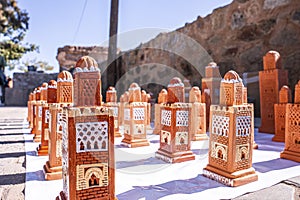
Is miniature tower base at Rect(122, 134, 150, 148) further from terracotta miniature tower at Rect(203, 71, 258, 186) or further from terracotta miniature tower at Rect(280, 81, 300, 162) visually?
terracotta miniature tower at Rect(280, 81, 300, 162)

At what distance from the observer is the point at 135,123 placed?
3.34m

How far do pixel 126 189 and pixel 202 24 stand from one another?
556 cm

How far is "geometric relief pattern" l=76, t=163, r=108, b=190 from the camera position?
1.40 meters

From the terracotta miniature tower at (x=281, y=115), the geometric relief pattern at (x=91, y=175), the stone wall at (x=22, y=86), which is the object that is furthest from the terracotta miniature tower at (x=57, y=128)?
the stone wall at (x=22, y=86)

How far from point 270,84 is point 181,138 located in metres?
2.14

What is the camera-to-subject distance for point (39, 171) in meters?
2.20

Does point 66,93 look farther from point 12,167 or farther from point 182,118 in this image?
point 182,118

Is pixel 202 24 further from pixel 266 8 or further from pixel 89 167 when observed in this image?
pixel 89 167

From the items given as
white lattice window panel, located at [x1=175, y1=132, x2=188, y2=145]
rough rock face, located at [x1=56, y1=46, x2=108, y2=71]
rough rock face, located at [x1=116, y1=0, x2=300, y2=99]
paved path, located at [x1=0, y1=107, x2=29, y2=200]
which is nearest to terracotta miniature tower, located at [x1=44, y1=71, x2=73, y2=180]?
paved path, located at [x1=0, y1=107, x2=29, y2=200]

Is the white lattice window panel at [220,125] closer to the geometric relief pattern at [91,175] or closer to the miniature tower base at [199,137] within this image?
the geometric relief pattern at [91,175]

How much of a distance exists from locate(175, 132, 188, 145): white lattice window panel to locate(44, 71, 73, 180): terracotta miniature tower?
109 cm

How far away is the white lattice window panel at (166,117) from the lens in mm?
2598

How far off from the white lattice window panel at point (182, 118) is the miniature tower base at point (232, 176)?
0.61 metres

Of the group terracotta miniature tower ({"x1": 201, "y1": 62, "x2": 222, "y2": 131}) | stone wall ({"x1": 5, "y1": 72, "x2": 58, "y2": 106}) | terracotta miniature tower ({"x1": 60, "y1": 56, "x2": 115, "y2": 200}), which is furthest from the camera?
stone wall ({"x1": 5, "y1": 72, "x2": 58, "y2": 106})
